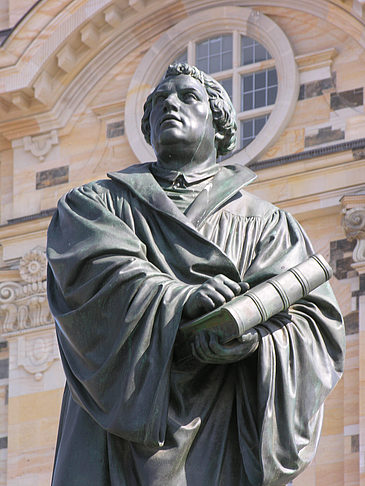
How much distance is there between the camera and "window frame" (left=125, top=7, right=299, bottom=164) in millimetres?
16953

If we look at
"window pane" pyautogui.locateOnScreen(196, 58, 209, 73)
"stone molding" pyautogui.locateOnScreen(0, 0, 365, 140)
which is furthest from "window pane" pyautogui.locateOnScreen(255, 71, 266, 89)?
"stone molding" pyautogui.locateOnScreen(0, 0, 365, 140)

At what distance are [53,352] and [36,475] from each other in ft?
3.73

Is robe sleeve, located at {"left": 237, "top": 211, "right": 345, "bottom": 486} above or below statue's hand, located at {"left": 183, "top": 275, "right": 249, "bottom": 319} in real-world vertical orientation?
below

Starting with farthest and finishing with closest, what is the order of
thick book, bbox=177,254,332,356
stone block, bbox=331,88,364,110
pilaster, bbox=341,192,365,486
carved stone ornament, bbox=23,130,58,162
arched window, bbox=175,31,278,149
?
carved stone ornament, bbox=23,130,58,162
arched window, bbox=175,31,278,149
stone block, bbox=331,88,364,110
pilaster, bbox=341,192,365,486
thick book, bbox=177,254,332,356

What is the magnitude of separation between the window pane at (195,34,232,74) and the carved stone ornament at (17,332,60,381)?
288 centimetres

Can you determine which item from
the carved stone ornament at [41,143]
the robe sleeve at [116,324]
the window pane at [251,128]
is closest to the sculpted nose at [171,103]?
the robe sleeve at [116,324]

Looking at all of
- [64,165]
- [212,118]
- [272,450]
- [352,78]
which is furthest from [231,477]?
[64,165]

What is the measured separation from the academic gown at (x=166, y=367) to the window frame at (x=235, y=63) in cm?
1216

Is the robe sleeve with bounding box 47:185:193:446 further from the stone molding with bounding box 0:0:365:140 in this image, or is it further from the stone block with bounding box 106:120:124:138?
the stone block with bounding box 106:120:124:138

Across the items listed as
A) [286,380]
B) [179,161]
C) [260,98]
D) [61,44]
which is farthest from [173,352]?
[61,44]

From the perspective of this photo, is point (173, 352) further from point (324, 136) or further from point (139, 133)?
point (139, 133)

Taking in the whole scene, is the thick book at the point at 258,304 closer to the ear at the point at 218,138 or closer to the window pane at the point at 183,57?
the ear at the point at 218,138

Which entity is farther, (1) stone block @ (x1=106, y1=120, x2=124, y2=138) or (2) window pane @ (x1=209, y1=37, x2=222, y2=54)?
(1) stone block @ (x1=106, y1=120, x2=124, y2=138)

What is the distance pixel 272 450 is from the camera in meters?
4.57
